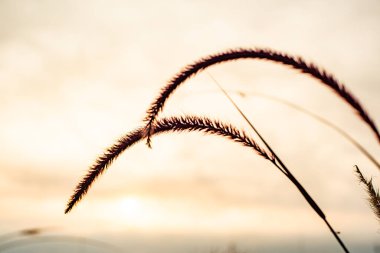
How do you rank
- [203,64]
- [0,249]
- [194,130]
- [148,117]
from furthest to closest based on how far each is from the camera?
1. [194,130]
2. [148,117]
3. [203,64]
4. [0,249]

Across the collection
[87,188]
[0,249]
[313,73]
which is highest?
[313,73]

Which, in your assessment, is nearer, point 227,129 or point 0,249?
point 0,249

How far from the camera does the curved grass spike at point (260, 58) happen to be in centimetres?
161

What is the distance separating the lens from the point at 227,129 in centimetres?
248

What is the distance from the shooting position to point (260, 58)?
1.91 metres

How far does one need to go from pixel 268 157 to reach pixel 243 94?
43 centimetres

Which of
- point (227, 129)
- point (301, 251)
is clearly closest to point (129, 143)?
point (227, 129)

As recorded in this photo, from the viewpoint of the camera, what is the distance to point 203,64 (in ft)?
7.02

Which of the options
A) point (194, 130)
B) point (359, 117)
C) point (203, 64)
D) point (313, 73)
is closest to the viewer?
point (359, 117)

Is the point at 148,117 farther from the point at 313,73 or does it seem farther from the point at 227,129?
the point at 313,73

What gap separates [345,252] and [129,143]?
5.40 feet

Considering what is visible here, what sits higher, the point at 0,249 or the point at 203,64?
the point at 203,64

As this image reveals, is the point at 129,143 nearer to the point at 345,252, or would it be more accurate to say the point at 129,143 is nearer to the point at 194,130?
the point at 194,130

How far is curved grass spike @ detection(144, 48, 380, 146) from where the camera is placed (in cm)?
161
